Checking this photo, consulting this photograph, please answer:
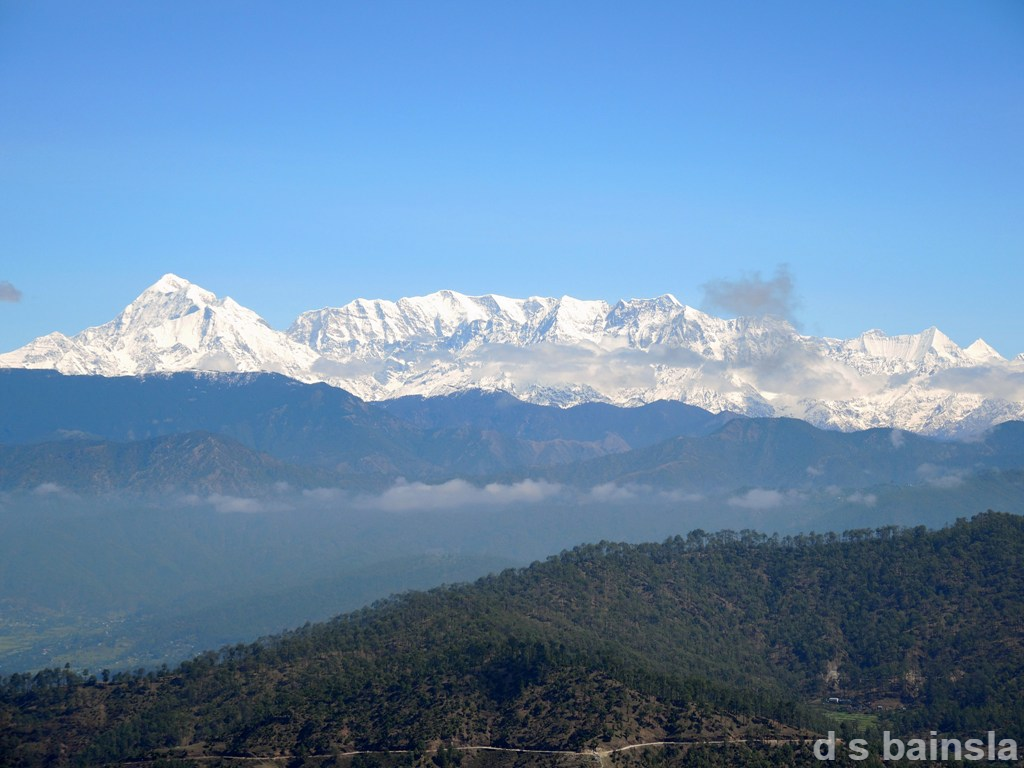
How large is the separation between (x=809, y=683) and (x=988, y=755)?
48826 mm

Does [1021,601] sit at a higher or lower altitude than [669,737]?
higher

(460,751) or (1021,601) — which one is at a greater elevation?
(1021,601)

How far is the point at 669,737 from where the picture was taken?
146625 mm

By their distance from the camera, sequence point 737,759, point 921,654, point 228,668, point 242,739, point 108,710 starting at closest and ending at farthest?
point 737,759, point 242,739, point 108,710, point 228,668, point 921,654

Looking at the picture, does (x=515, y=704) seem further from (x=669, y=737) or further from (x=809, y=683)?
(x=809, y=683)

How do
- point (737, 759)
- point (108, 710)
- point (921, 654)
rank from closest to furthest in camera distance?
point (737, 759), point (108, 710), point (921, 654)

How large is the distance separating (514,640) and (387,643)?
25.5m

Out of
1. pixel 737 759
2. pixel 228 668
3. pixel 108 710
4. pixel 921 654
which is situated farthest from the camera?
pixel 921 654

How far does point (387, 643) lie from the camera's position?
192 metres

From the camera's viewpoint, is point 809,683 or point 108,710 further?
point 809,683

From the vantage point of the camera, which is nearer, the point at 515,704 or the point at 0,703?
the point at 515,704

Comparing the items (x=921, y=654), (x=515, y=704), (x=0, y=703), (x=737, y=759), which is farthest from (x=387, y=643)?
(x=921, y=654)

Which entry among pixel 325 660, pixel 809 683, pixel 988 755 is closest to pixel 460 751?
pixel 325 660

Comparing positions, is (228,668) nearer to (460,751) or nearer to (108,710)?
(108,710)
